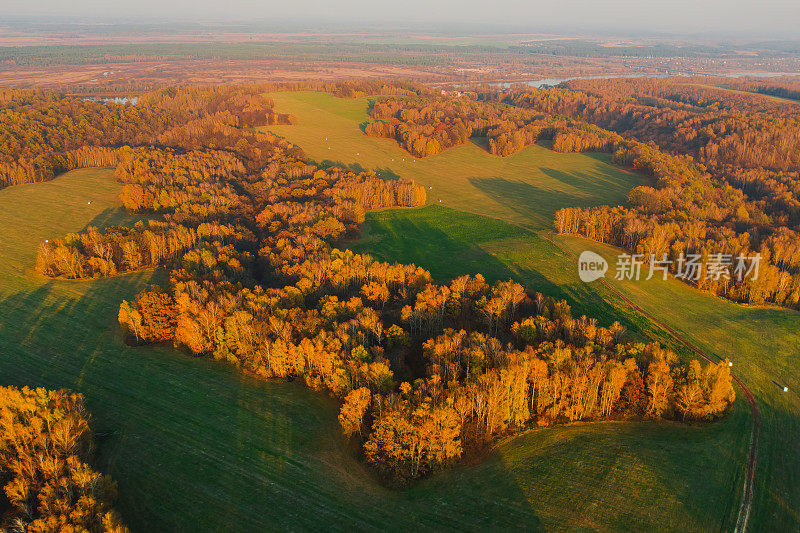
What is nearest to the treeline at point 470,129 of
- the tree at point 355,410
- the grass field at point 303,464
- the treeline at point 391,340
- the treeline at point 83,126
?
the treeline at point 83,126

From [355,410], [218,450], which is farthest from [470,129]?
[218,450]

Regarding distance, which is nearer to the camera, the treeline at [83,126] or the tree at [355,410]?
the tree at [355,410]

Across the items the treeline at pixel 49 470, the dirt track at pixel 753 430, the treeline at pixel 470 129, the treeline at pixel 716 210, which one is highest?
the treeline at pixel 470 129

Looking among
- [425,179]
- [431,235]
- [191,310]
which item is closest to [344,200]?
[431,235]

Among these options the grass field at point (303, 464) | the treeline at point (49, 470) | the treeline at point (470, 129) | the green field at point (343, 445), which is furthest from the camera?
the treeline at point (470, 129)

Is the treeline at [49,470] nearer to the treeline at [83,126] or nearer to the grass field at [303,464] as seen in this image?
the grass field at [303,464]

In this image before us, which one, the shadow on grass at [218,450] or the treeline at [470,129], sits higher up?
the treeline at [470,129]

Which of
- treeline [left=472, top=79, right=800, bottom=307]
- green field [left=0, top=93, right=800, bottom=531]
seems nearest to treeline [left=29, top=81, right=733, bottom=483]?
green field [left=0, top=93, right=800, bottom=531]

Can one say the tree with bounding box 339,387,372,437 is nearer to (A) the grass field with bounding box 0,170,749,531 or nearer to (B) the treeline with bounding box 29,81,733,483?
(B) the treeline with bounding box 29,81,733,483

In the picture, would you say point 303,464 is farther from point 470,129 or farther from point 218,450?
point 470,129
